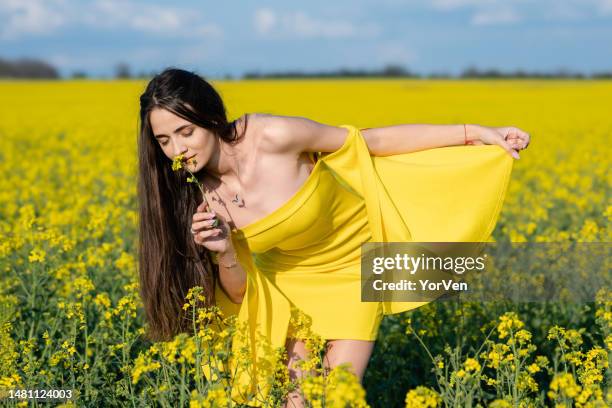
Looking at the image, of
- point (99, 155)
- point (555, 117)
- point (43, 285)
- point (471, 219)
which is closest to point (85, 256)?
point (43, 285)

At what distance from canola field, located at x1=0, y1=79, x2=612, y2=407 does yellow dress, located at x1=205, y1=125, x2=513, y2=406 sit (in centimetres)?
22

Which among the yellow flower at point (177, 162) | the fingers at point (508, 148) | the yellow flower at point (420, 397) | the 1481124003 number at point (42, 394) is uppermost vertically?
the fingers at point (508, 148)

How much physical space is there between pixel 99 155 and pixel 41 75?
44618mm

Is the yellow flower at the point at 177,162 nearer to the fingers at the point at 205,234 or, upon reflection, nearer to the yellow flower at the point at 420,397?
the fingers at the point at 205,234

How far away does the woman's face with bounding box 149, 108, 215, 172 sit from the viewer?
286cm

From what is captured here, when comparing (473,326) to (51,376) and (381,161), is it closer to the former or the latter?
(381,161)

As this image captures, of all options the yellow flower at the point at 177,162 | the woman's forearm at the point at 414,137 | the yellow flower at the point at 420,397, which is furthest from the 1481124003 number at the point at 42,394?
the woman's forearm at the point at 414,137

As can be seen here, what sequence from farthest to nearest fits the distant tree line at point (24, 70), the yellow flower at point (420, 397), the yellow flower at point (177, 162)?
1. the distant tree line at point (24, 70)
2. the yellow flower at point (177, 162)
3. the yellow flower at point (420, 397)

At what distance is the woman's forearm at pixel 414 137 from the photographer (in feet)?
10.8

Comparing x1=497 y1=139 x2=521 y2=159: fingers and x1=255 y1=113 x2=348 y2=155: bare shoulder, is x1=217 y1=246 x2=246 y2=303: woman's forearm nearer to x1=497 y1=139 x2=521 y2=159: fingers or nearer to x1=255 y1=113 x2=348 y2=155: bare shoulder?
x1=255 y1=113 x2=348 y2=155: bare shoulder

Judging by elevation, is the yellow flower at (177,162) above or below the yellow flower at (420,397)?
above

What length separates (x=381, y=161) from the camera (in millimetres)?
3268

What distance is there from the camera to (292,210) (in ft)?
10.1

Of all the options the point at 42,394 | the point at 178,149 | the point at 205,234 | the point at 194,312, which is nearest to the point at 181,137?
the point at 178,149
